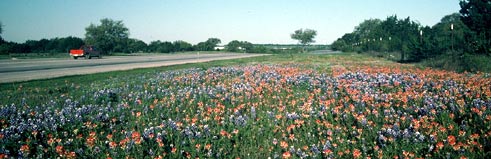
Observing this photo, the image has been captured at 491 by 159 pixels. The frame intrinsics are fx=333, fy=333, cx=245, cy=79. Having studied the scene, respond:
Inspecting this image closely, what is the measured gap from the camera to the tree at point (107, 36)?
8445cm

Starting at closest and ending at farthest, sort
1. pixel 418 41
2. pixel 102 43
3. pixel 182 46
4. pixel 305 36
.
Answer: pixel 418 41
pixel 102 43
pixel 182 46
pixel 305 36

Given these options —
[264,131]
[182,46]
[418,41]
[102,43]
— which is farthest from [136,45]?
[264,131]

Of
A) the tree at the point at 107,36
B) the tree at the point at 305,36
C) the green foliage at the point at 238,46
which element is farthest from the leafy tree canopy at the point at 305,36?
the tree at the point at 107,36

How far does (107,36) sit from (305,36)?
91.1 m

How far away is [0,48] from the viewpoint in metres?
64.6

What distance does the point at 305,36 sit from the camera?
15238cm

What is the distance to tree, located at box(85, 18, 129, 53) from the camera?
84.4 meters

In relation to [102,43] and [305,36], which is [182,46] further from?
[305,36]

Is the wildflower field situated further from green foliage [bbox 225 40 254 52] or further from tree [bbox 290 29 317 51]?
tree [bbox 290 29 317 51]

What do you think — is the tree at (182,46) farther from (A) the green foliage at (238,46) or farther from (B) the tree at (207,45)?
(A) the green foliage at (238,46)

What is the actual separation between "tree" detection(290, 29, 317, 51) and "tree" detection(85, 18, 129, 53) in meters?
83.9

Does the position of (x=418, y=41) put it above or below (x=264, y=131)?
above

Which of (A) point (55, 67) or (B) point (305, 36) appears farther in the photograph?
(B) point (305, 36)

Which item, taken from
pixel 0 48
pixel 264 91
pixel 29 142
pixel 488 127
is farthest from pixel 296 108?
pixel 0 48
